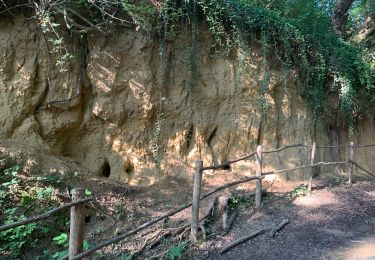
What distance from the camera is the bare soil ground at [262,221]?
4.62 meters

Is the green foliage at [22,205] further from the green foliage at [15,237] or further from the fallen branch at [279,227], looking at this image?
the fallen branch at [279,227]

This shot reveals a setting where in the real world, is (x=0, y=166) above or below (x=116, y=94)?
below

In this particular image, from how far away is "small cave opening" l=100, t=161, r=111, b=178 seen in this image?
706cm

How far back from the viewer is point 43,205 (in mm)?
5410

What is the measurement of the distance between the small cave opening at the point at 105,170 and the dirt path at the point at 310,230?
2.97 meters

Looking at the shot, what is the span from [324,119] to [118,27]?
5846 mm

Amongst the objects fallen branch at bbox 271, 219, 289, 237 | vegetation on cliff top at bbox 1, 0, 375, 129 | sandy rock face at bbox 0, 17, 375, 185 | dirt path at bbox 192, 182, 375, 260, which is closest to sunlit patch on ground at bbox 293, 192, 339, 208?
dirt path at bbox 192, 182, 375, 260

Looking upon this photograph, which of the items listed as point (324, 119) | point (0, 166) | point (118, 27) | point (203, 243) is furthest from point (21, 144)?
point (324, 119)

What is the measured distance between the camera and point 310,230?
5.14 m

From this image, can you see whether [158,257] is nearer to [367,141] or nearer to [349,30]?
[367,141]

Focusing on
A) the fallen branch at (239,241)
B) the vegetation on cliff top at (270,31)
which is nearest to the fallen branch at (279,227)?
the fallen branch at (239,241)

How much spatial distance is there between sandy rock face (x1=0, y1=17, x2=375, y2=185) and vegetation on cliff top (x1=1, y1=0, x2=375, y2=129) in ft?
0.91

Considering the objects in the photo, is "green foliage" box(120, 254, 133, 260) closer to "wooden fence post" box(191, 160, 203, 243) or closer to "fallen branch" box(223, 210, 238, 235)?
"wooden fence post" box(191, 160, 203, 243)

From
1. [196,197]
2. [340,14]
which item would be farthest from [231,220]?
[340,14]
